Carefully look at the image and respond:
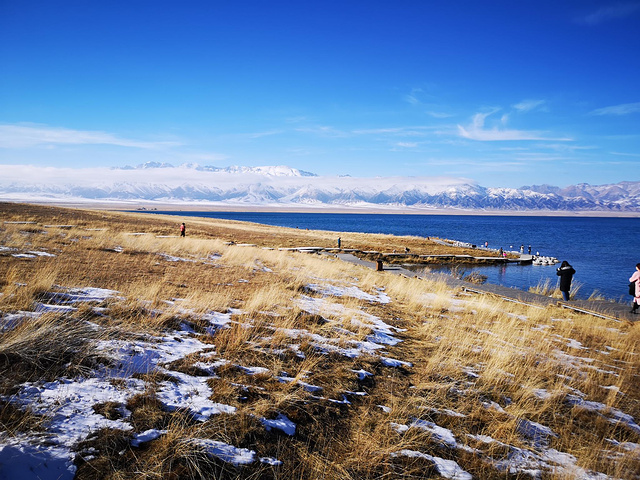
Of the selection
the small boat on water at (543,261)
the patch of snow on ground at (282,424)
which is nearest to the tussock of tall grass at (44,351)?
the patch of snow on ground at (282,424)

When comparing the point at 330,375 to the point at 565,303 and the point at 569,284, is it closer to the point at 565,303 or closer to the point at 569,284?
the point at 565,303

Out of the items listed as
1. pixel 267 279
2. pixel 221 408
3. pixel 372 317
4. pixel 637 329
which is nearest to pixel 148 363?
pixel 221 408

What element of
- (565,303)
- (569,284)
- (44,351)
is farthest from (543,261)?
(44,351)

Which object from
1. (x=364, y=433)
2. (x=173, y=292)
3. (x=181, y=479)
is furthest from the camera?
(x=173, y=292)

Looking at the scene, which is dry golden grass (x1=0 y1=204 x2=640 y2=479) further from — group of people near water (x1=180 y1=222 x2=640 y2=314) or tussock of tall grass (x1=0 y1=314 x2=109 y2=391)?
group of people near water (x1=180 y1=222 x2=640 y2=314)

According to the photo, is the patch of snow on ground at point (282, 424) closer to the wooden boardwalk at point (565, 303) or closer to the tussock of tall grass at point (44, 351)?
the tussock of tall grass at point (44, 351)

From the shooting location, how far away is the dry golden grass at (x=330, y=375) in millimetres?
4129

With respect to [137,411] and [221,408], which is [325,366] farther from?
[137,411]

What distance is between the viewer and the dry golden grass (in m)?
4.13

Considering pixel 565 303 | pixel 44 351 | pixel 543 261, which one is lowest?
pixel 543 261

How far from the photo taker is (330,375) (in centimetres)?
617

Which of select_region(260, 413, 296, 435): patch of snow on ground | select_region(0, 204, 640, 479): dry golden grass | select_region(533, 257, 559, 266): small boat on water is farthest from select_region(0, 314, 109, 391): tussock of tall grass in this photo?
select_region(533, 257, 559, 266): small boat on water

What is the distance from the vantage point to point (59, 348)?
5.33 metres

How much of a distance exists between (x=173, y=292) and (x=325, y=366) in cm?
533
